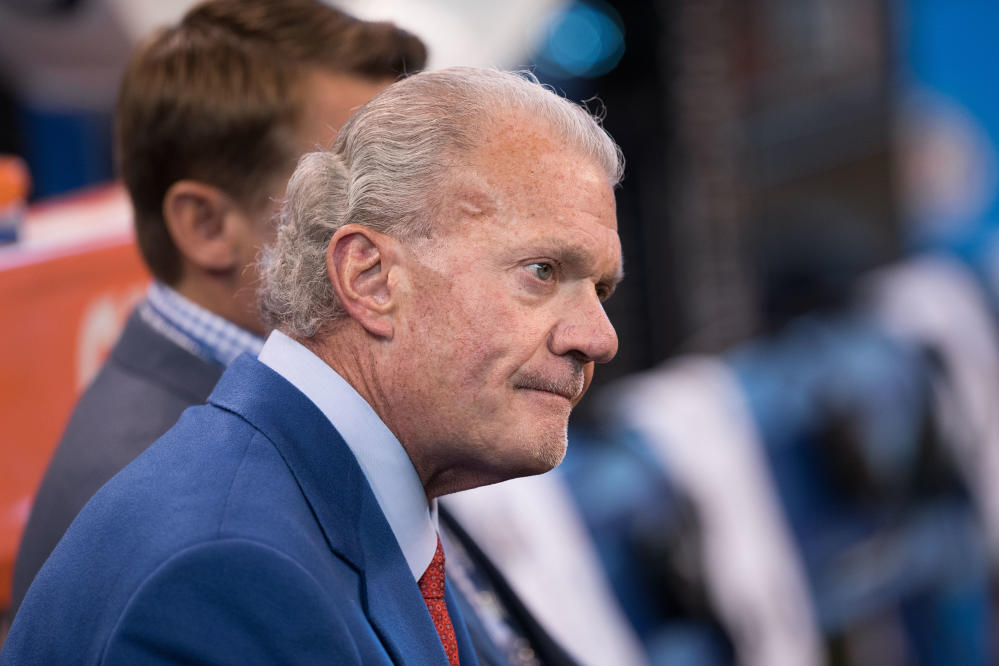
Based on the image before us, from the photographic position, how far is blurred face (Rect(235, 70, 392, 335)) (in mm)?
1613

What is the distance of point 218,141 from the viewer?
1.62m

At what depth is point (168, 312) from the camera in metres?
1.58

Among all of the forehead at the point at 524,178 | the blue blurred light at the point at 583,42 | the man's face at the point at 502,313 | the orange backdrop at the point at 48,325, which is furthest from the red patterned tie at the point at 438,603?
the blue blurred light at the point at 583,42

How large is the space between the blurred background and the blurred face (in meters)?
0.45

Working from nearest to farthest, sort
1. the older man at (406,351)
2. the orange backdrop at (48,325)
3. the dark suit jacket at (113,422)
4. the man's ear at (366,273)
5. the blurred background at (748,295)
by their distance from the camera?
the older man at (406,351), the man's ear at (366,273), the dark suit jacket at (113,422), the orange backdrop at (48,325), the blurred background at (748,295)

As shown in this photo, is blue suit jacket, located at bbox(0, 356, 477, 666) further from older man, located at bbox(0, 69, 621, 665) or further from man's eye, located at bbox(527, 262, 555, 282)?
man's eye, located at bbox(527, 262, 555, 282)

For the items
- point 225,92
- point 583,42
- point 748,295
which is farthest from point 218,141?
point 748,295

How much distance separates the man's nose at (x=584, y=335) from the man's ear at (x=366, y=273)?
18 cm

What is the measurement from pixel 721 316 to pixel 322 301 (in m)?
3.34

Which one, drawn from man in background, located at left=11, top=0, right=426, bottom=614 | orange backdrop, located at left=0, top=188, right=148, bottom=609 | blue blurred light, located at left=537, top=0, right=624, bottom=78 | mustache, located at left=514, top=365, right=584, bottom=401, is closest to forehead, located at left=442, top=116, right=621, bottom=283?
mustache, located at left=514, top=365, right=584, bottom=401

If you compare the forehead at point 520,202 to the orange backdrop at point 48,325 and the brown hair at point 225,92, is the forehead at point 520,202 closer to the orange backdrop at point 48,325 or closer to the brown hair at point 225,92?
the brown hair at point 225,92

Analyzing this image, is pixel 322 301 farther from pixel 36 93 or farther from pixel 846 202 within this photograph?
pixel 846 202

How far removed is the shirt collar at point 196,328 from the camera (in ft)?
5.11

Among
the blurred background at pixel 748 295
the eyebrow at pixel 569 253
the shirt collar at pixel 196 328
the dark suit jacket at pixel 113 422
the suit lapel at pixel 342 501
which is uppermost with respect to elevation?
the eyebrow at pixel 569 253
